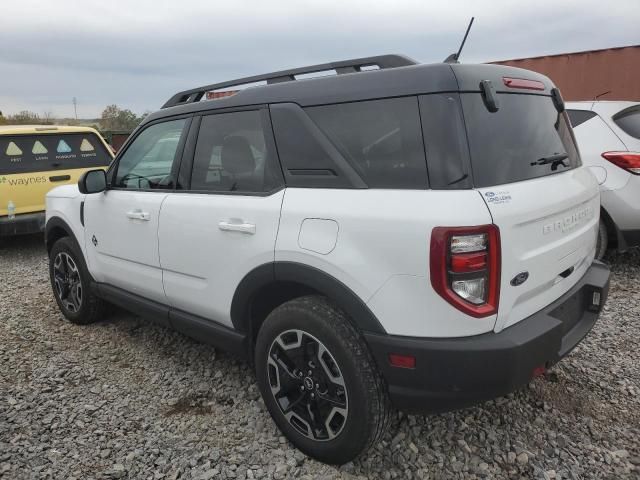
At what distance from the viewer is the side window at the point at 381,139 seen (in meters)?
1.99

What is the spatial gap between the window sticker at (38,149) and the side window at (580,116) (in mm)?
6210

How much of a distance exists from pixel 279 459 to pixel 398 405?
2.38ft

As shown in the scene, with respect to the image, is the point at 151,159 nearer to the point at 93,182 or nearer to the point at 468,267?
the point at 93,182

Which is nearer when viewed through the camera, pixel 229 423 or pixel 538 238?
pixel 538 238

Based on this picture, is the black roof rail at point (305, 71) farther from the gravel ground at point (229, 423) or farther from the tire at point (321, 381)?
the gravel ground at point (229, 423)

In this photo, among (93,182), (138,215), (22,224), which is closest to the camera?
(138,215)

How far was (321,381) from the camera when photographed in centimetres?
228

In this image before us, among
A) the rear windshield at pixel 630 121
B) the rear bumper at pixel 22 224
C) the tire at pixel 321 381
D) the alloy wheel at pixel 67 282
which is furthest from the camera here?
the rear bumper at pixel 22 224

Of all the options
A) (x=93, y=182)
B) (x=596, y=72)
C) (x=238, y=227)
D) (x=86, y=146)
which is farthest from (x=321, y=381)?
(x=596, y=72)

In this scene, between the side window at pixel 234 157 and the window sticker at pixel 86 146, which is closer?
the side window at pixel 234 157

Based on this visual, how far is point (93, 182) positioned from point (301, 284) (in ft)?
6.45

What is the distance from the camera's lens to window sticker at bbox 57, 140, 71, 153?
667 cm

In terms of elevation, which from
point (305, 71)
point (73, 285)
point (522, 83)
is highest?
point (305, 71)

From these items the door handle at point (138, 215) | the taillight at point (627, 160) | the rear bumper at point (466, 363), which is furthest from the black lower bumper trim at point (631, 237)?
the door handle at point (138, 215)
